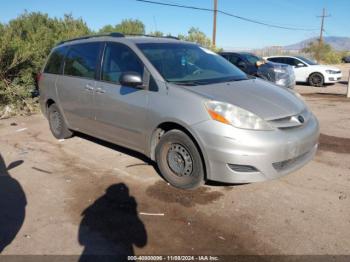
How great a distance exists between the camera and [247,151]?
A: 3.81 metres

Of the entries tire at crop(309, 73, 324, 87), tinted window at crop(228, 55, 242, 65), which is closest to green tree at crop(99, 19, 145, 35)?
tinted window at crop(228, 55, 242, 65)

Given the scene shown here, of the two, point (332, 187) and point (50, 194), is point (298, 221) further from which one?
point (50, 194)

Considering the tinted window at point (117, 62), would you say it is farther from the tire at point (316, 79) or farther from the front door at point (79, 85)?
the tire at point (316, 79)

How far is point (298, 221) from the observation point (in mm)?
3637

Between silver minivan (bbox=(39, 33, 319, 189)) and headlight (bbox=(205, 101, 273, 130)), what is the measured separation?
0.01m

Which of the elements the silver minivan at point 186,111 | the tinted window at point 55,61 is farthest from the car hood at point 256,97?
the tinted window at point 55,61

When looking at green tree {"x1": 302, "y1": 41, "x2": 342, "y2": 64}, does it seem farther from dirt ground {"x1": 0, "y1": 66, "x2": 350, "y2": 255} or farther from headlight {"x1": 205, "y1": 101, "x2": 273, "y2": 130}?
headlight {"x1": 205, "y1": 101, "x2": 273, "y2": 130}

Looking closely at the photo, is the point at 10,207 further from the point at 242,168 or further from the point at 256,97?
the point at 256,97

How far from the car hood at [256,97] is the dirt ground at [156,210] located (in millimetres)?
959

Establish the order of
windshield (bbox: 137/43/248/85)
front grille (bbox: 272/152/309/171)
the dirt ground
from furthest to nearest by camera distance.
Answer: windshield (bbox: 137/43/248/85)
front grille (bbox: 272/152/309/171)
the dirt ground

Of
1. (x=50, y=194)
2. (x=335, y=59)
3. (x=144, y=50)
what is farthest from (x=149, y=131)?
(x=335, y=59)

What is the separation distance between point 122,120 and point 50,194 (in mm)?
1338

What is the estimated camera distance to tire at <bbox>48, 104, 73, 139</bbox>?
660 centimetres

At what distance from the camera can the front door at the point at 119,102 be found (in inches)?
185
